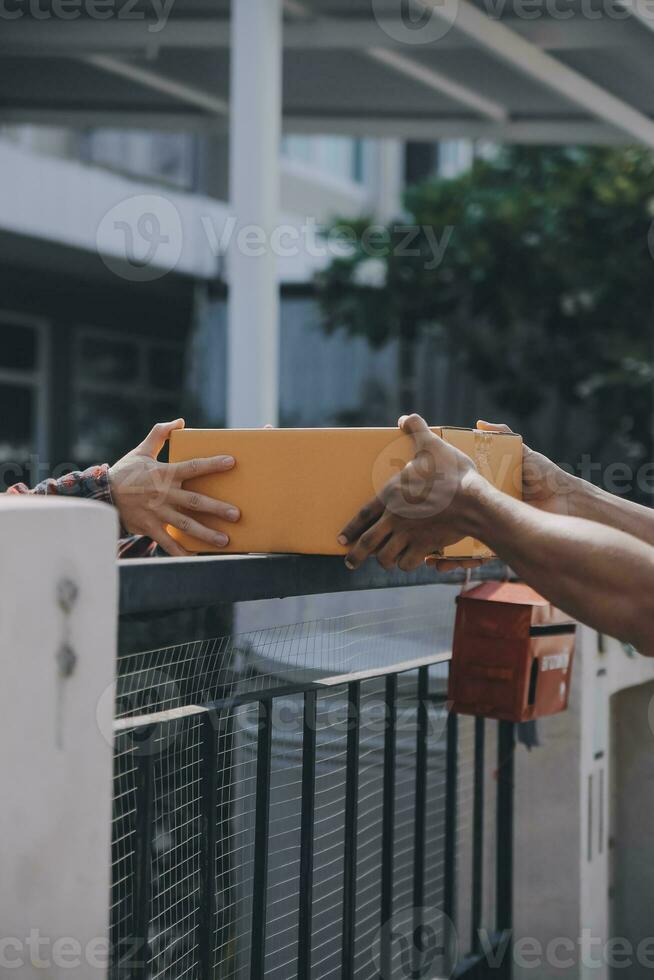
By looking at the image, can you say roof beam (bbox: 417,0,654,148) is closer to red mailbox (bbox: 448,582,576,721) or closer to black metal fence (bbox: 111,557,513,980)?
black metal fence (bbox: 111,557,513,980)

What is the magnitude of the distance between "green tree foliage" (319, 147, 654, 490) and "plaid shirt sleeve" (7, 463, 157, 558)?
22.7 ft

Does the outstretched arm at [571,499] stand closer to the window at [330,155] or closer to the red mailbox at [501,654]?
the red mailbox at [501,654]

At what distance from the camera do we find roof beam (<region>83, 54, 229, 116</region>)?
6508 mm

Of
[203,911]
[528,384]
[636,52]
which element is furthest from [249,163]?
[528,384]

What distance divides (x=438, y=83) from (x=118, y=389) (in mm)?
6016

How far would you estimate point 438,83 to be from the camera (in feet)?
20.7

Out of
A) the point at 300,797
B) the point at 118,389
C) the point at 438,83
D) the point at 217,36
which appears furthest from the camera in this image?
the point at 118,389

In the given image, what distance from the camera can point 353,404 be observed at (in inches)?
436

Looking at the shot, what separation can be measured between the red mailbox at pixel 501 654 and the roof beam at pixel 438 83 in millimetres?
4049

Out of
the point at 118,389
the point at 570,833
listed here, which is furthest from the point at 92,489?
the point at 118,389

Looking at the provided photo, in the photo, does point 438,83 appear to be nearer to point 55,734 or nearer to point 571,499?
point 571,499

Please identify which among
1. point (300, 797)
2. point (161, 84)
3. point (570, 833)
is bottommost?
point (570, 833)

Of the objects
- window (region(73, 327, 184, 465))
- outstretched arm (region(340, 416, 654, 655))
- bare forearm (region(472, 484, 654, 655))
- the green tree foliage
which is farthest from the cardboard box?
window (region(73, 327, 184, 465))

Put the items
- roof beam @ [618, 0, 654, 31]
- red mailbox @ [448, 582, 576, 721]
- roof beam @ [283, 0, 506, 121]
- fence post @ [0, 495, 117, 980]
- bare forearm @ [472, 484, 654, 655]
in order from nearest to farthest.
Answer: fence post @ [0, 495, 117, 980] → bare forearm @ [472, 484, 654, 655] → red mailbox @ [448, 582, 576, 721] → roof beam @ [618, 0, 654, 31] → roof beam @ [283, 0, 506, 121]
